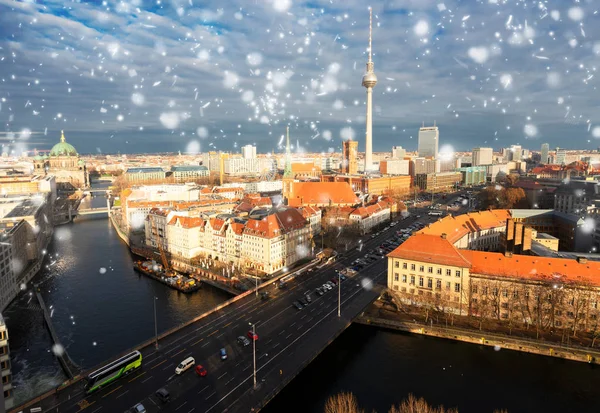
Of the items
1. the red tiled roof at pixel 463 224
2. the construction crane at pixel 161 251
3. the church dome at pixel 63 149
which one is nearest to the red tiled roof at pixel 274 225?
the construction crane at pixel 161 251

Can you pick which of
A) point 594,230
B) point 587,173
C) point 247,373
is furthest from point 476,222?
point 587,173

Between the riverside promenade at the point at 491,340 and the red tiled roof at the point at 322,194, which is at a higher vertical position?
the red tiled roof at the point at 322,194

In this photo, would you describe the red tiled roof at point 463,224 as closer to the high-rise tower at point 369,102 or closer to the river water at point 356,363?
the river water at point 356,363

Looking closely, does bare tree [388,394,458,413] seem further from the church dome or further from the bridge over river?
the church dome

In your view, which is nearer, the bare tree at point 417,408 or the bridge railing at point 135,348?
the bare tree at point 417,408

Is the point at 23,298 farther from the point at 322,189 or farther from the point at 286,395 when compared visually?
the point at 322,189

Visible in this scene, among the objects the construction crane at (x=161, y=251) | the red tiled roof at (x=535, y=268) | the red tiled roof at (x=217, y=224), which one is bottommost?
the construction crane at (x=161, y=251)
